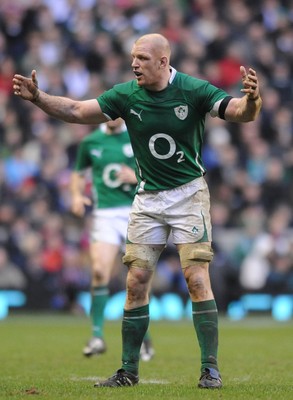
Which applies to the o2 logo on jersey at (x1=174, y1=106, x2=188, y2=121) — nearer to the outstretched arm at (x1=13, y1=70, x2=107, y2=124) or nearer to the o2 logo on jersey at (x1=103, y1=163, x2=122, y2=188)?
the outstretched arm at (x1=13, y1=70, x2=107, y2=124)

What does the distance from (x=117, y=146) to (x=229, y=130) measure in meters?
9.56

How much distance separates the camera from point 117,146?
12.2 m

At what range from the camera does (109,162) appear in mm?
12133

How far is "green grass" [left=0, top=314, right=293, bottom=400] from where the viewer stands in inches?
295

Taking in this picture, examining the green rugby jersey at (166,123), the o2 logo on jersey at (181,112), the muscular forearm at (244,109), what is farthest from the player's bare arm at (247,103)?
the o2 logo on jersey at (181,112)

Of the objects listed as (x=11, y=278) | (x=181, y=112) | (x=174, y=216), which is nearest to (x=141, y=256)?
(x=174, y=216)

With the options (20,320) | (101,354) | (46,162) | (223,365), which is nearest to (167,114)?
(223,365)

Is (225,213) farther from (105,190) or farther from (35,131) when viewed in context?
(105,190)

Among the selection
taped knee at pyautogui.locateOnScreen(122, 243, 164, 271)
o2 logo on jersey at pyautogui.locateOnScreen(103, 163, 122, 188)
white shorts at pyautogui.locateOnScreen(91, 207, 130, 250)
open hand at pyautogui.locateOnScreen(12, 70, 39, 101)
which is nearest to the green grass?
taped knee at pyautogui.locateOnScreen(122, 243, 164, 271)

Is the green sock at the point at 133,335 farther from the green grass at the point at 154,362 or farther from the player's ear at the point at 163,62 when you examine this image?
the player's ear at the point at 163,62

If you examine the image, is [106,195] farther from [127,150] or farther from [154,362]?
[154,362]

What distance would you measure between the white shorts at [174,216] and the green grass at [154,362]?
3.51ft

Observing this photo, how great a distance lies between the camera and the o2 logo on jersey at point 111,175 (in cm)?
1208

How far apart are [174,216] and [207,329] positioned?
86 centimetres
